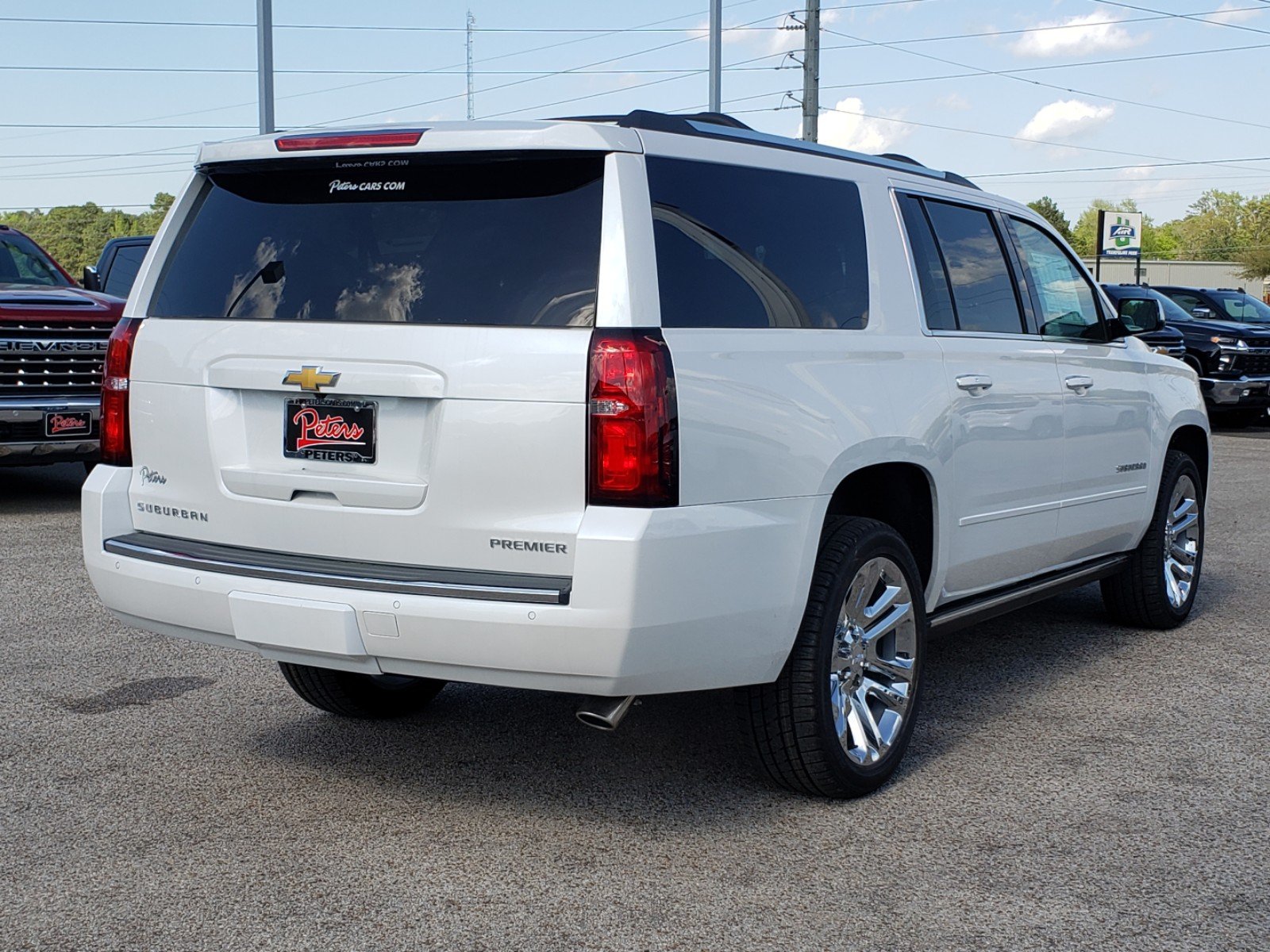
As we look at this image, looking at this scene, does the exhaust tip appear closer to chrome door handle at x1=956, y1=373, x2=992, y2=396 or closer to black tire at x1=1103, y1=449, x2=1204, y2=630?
chrome door handle at x1=956, y1=373, x2=992, y2=396

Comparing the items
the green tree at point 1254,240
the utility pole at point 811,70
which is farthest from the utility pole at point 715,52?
the green tree at point 1254,240

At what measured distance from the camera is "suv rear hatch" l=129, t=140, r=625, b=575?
367cm

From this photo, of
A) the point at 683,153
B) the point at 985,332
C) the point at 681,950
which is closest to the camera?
the point at 681,950

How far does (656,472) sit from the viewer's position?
3.60m

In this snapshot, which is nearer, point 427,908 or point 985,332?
point 427,908

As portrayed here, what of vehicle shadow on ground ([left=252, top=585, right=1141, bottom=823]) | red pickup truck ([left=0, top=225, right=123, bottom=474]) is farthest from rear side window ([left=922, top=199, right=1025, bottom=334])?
red pickup truck ([left=0, top=225, right=123, bottom=474])

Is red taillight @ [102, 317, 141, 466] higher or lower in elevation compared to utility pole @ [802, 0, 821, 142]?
lower


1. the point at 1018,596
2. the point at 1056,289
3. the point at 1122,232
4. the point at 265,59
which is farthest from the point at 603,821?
the point at 1122,232

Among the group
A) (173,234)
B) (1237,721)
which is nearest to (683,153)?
(173,234)

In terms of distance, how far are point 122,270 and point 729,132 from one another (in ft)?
35.9

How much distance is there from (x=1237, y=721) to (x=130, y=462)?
12.9ft

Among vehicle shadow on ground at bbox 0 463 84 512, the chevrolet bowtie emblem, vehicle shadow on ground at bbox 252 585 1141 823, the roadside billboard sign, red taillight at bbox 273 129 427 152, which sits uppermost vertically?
the roadside billboard sign

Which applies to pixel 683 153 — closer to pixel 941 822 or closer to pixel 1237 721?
pixel 941 822

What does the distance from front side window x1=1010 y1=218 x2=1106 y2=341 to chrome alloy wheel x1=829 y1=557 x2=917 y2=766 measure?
5.69ft
